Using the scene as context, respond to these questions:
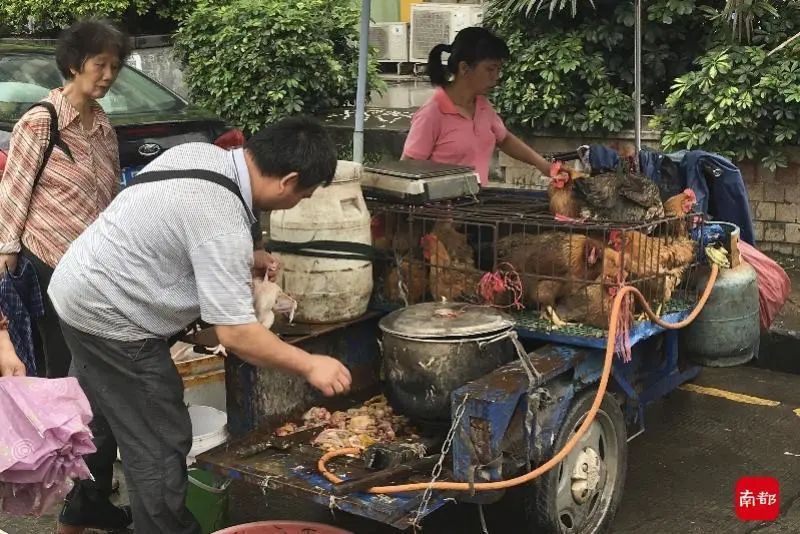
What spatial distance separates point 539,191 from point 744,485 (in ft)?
5.57

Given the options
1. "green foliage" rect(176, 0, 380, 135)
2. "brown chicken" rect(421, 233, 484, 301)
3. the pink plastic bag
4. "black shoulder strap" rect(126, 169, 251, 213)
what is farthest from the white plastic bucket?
"green foliage" rect(176, 0, 380, 135)

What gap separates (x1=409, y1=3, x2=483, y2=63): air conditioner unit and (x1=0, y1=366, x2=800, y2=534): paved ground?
6.61 m

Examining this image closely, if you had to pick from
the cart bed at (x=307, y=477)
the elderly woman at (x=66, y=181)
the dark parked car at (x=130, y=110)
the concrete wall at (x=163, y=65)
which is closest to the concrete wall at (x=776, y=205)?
the dark parked car at (x=130, y=110)

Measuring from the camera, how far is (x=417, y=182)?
411 centimetres

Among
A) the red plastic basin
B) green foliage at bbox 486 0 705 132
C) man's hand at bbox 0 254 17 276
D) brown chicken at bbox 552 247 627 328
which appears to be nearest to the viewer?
the red plastic basin

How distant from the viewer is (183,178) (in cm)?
286

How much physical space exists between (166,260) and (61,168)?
1.16m

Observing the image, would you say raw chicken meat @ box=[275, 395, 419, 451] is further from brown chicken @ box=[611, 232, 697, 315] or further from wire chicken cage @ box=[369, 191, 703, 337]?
brown chicken @ box=[611, 232, 697, 315]

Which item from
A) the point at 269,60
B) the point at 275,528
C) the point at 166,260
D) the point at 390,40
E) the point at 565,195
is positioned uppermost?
the point at 390,40

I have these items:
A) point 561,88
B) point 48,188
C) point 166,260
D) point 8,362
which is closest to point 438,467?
point 166,260

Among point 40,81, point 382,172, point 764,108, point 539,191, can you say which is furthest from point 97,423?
point 764,108

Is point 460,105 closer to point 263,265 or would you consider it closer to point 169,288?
point 263,265

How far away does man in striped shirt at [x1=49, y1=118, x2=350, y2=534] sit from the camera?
9.20 ft

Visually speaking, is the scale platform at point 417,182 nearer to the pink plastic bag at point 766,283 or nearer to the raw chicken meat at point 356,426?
the raw chicken meat at point 356,426
